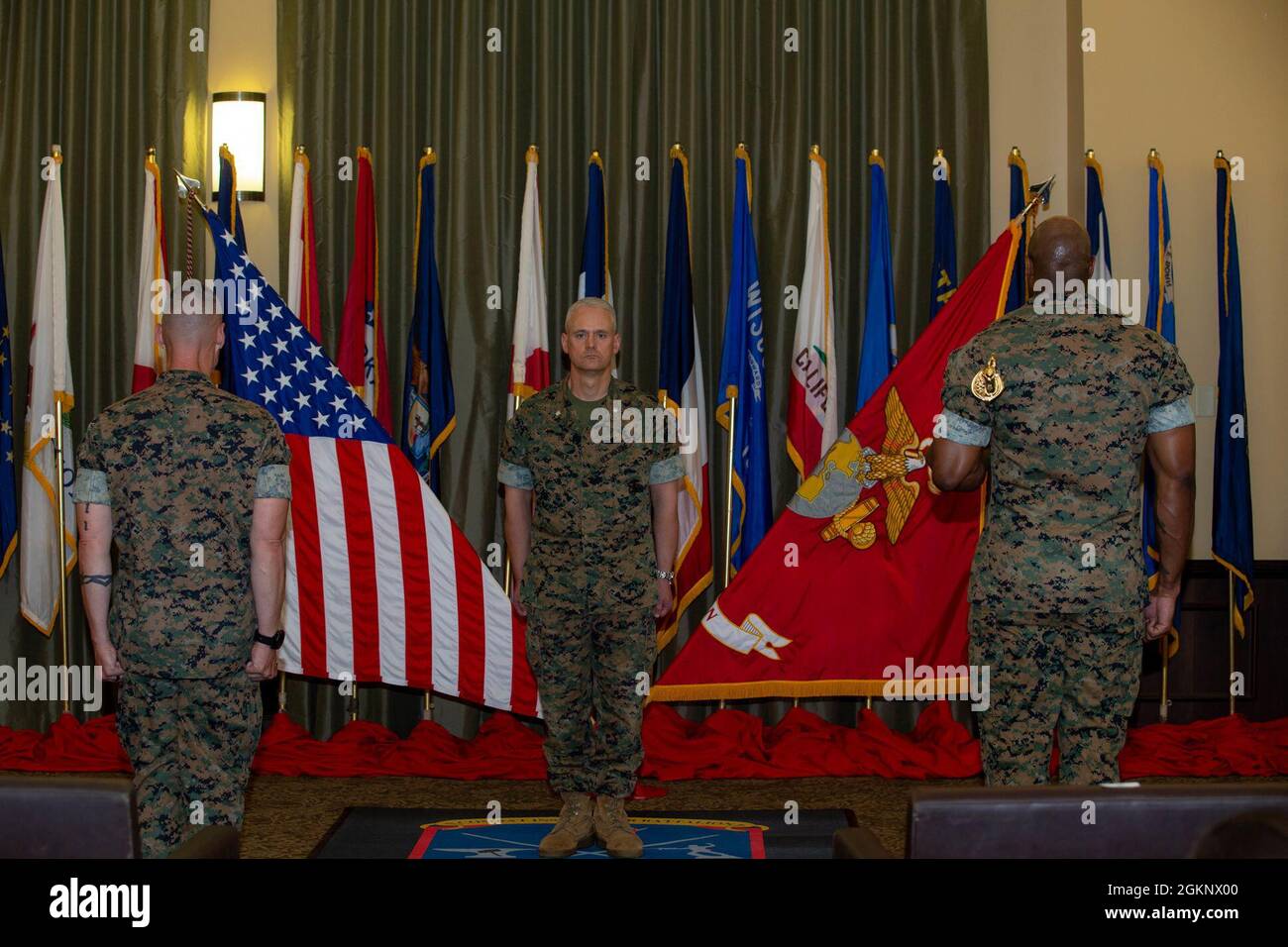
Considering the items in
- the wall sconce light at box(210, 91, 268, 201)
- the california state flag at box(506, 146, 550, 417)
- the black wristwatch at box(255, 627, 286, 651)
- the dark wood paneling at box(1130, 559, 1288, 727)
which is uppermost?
the wall sconce light at box(210, 91, 268, 201)

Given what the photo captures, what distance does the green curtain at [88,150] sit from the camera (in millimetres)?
5363

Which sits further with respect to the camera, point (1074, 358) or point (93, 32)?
point (93, 32)

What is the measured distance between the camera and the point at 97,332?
536cm

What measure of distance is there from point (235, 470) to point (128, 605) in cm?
40

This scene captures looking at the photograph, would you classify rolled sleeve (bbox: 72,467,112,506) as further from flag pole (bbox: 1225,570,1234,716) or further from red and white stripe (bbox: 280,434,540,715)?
flag pole (bbox: 1225,570,1234,716)

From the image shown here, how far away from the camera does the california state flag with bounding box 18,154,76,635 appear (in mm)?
5105

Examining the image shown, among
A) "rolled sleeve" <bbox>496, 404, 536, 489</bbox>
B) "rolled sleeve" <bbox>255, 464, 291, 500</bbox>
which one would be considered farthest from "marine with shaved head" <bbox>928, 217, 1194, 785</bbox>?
"rolled sleeve" <bbox>255, 464, 291, 500</bbox>

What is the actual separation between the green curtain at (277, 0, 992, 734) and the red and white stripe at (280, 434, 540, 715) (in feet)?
1.99

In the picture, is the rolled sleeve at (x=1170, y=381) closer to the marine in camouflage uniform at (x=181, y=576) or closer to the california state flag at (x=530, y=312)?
the marine in camouflage uniform at (x=181, y=576)

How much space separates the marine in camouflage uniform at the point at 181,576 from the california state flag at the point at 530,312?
2170 millimetres
